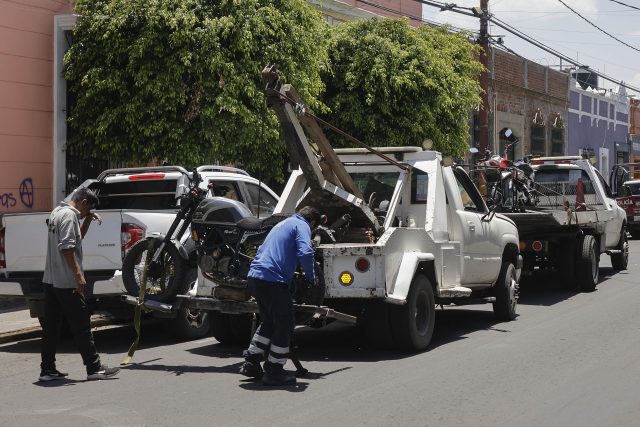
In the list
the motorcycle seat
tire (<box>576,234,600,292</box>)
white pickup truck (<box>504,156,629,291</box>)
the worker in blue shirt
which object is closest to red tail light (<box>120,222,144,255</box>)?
the motorcycle seat

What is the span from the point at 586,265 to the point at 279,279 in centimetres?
873

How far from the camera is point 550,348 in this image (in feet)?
32.8

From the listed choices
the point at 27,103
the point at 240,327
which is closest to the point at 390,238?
the point at 240,327

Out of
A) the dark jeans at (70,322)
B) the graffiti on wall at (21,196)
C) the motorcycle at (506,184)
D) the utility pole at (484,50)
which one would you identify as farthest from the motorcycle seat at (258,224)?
the utility pole at (484,50)

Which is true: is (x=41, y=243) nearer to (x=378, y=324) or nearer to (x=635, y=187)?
(x=378, y=324)

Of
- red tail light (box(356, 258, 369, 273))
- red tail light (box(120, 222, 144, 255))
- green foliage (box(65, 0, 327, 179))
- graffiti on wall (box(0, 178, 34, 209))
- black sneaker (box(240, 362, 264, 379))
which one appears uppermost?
green foliage (box(65, 0, 327, 179))

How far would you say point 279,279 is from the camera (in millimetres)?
8180

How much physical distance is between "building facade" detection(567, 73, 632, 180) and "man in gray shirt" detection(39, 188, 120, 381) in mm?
38329

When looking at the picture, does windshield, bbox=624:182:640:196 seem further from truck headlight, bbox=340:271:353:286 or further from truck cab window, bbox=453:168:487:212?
truck headlight, bbox=340:271:353:286

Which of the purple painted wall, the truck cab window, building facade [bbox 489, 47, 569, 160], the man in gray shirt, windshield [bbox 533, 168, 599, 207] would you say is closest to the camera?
the man in gray shirt

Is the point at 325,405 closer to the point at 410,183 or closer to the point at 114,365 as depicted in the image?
the point at 114,365

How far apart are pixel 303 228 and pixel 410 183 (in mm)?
2842

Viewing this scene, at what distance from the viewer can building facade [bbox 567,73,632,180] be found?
150 ft

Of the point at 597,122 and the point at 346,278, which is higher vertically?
the point at 597,122
